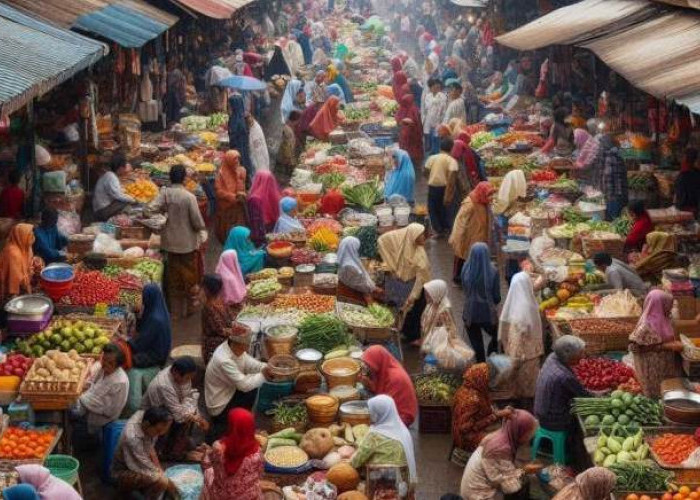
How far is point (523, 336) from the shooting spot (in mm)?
9406

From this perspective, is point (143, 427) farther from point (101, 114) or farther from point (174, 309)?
point (101, 114)

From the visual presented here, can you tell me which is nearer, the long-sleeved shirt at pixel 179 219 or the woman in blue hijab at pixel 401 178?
the long-sleeved shirt at pixel 179 219

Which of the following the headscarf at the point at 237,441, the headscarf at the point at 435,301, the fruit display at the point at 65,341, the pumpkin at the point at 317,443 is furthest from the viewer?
the headscarf at the point at 435,301

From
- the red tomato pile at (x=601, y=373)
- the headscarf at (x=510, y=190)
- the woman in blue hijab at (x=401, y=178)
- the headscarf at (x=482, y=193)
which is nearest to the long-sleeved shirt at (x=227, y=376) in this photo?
the red tomato pile at (x=601, y=373)


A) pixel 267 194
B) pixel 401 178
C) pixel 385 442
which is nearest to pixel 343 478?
pixel 385 442

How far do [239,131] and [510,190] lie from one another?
173 inches

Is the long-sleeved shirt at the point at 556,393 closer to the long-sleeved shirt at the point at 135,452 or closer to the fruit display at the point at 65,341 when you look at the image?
the long-sleeved shirt at the point at 135,452

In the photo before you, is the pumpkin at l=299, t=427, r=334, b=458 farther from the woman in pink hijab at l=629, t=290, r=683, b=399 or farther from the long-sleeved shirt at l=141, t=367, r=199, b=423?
the woman in pink hijab at l=629, t=290, r=683, b=399

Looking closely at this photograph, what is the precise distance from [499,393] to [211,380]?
245cm

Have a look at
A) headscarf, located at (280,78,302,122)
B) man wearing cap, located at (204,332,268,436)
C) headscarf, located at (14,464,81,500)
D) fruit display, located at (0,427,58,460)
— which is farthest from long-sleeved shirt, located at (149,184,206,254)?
headscarf, located at (280,78,302,122)

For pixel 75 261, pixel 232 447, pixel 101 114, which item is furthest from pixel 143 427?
pixel 101 114

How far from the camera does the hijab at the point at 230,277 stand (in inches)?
412

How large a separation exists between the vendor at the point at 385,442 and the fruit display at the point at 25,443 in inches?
84.6

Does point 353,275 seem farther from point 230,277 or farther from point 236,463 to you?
point 236,463
